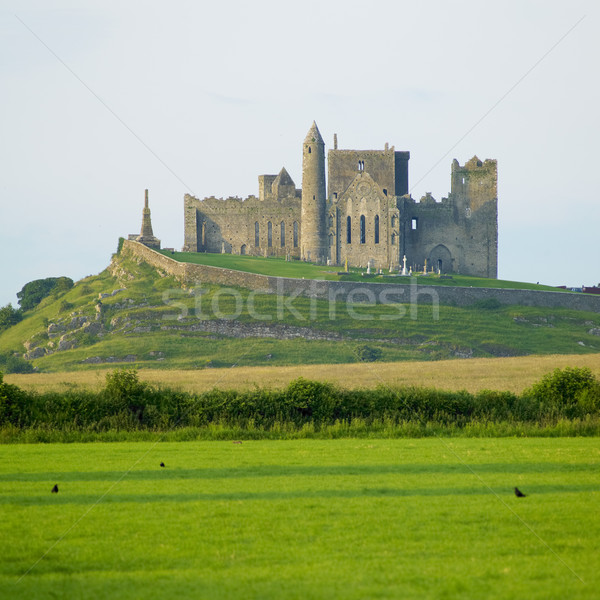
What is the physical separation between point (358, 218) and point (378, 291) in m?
19.0

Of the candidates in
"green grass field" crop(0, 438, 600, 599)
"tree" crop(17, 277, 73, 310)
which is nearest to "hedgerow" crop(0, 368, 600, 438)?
"green grass field" crop(0, 438, 600, 599)

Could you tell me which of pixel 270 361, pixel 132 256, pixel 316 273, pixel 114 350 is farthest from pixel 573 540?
pixel 132 256

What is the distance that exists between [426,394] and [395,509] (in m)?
13.3

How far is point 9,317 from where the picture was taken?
86.6 m

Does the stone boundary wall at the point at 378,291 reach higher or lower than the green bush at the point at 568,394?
higher

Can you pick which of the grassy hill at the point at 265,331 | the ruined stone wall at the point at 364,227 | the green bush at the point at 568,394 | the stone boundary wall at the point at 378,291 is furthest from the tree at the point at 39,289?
the green bush at the point at 568,394

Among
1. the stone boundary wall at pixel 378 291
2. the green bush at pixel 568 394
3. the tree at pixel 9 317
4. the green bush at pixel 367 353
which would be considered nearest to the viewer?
the green bush at pixel 568 394

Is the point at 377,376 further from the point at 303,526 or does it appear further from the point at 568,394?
the point at 303,526

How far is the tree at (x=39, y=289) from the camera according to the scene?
315 feet

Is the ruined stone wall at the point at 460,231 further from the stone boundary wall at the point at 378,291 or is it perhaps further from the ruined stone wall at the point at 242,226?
the stone boundary wall at the point at 378,291

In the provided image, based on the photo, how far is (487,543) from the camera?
10.8m

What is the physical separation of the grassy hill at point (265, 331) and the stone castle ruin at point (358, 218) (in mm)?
10345

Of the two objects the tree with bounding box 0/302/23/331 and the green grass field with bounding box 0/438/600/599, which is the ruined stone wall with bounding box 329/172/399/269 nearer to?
the tree with bounding box 0/302/23/331

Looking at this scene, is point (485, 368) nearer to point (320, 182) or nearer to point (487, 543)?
point (487, 543)
